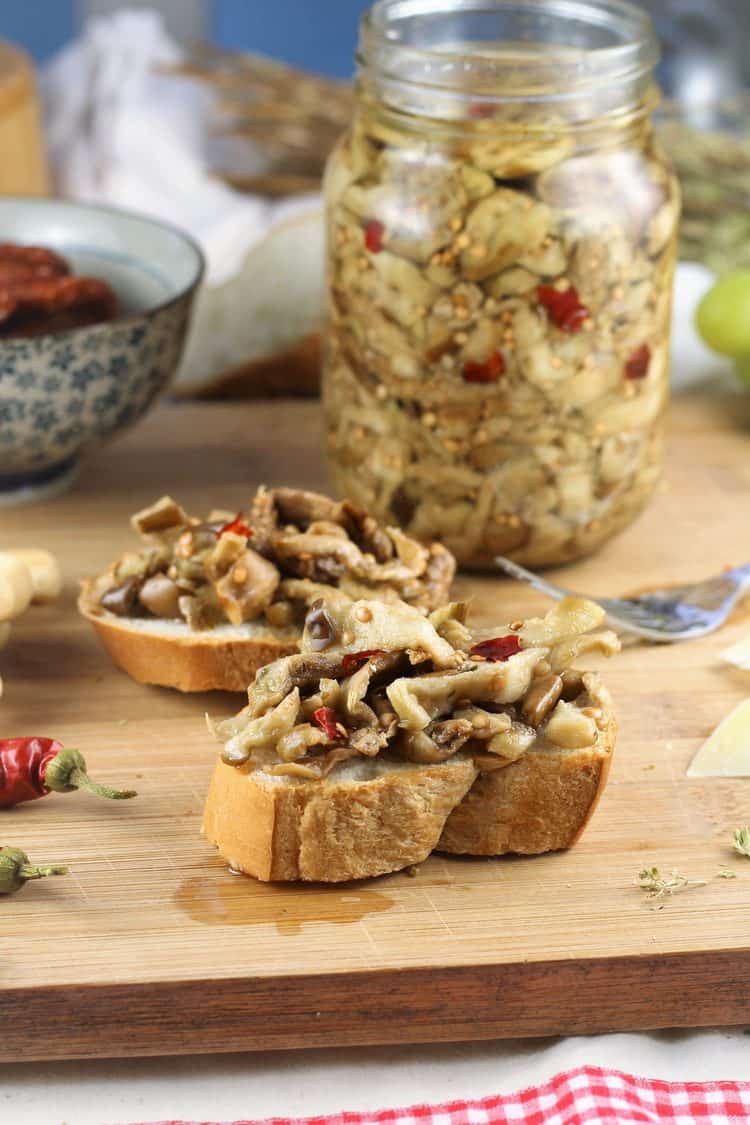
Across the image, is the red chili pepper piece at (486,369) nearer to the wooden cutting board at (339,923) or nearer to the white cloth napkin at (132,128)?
the wooden cutting board at (339,923)

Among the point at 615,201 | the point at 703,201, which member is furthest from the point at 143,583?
the point at 703,201

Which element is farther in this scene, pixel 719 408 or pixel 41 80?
pixel 41 80

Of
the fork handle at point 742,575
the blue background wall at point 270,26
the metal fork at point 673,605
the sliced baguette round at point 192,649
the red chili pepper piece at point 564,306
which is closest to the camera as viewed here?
the sliced baguette round at point 192,649

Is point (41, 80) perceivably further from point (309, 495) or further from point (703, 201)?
point (309, 495)

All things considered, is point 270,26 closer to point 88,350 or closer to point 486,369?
point 88,350

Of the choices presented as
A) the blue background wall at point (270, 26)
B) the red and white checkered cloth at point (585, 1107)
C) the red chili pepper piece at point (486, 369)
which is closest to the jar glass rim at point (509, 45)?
the red chili pepper piece at point (486, 369)

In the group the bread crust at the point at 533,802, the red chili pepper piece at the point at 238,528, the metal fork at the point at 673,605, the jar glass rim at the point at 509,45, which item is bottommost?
the metal fork at the point at 673,605
